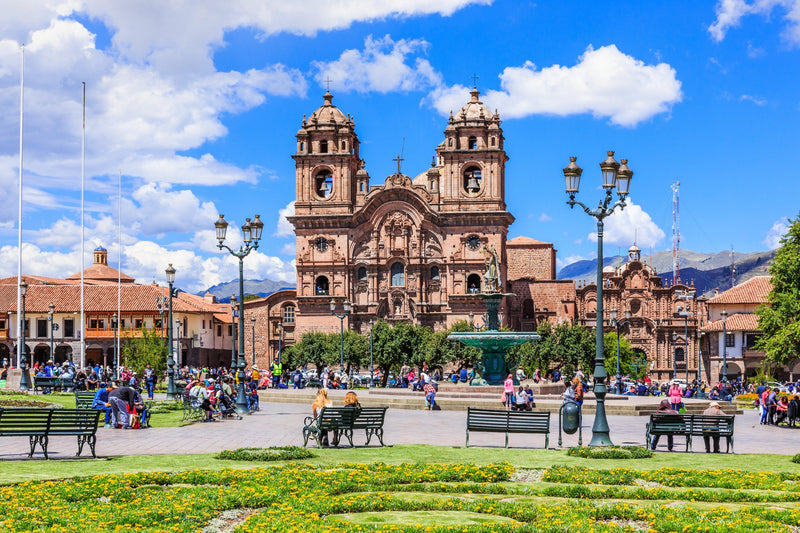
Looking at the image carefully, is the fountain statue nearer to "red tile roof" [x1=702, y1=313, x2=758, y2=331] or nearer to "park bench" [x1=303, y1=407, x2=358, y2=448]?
"park bench" [x1=303, y1=407, x2=358, y2=448]

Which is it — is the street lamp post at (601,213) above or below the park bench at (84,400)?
above

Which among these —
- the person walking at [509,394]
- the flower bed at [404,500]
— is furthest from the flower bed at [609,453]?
the person walking at [509,394]

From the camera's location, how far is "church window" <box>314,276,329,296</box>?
7144 centimetres

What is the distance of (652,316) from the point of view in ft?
241

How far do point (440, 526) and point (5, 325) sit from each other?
68848 mm

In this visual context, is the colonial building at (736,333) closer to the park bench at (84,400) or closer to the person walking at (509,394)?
the person walking at (509,394)

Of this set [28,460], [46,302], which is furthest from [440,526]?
[46,302]

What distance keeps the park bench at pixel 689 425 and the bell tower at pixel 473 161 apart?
51853 millimetres

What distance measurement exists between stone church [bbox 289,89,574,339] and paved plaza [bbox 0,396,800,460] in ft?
142

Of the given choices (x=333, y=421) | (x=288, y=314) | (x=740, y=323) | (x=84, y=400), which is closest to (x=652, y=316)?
(x=740, y=323)

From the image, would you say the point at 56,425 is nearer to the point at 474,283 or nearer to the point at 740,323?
the point at 474,283

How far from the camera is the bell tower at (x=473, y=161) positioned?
6888cm

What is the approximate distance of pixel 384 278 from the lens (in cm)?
7056

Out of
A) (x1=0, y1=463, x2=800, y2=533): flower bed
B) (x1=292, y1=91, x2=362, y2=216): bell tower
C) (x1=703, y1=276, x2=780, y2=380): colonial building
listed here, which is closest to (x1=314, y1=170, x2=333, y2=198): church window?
(x1=292, y1=91, x2=362, y2=216): bell tower
